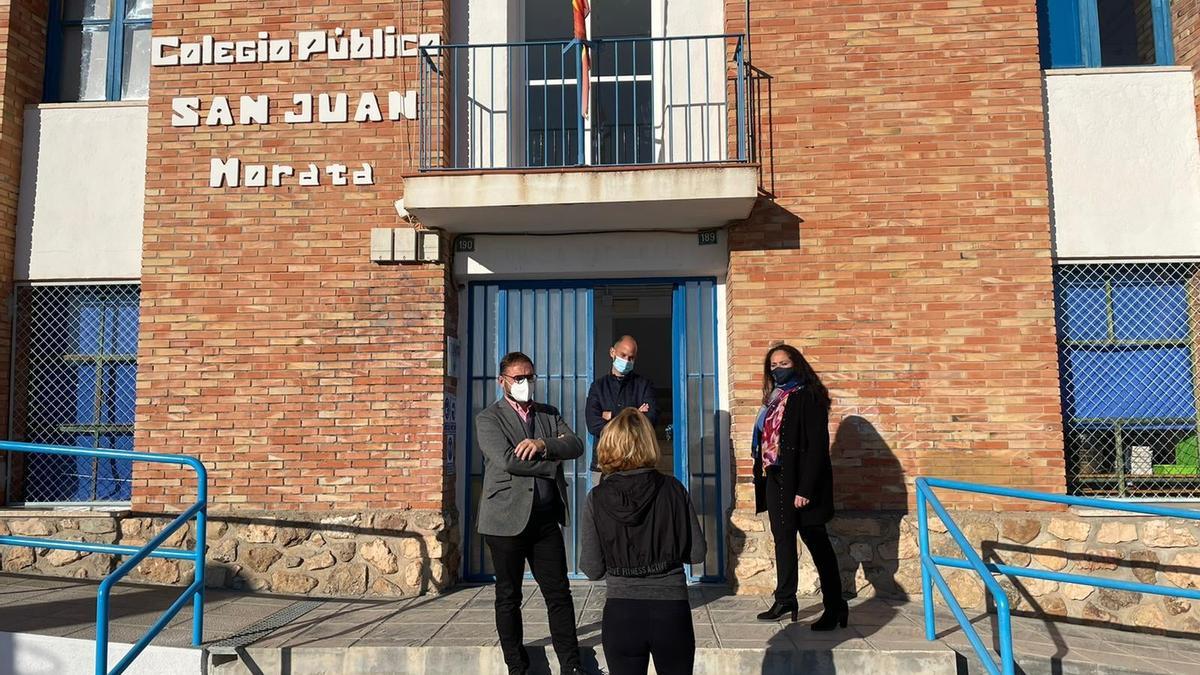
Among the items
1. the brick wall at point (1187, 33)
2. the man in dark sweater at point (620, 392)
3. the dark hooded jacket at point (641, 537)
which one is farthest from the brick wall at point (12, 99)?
the brick wall at point (1187, 33)

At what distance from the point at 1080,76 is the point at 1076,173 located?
33.2 inches

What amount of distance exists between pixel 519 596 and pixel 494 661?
624 millimetres

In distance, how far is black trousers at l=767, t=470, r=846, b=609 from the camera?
17.9 feet

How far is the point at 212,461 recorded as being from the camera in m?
6.97

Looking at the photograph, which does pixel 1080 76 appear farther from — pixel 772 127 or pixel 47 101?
pixel 47 101

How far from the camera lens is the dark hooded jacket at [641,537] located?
135 inches

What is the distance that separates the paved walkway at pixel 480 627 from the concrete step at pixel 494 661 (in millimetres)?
31

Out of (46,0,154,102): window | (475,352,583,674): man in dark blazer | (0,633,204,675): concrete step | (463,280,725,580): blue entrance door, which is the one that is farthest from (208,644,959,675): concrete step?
(46,0,154,102): window

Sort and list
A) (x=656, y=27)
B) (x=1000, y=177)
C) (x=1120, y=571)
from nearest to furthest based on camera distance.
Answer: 1. (x=1120, y=571)
2. (x=1000, y=177)
3. (x=656, y=27)

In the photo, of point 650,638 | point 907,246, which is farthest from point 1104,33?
point 650,638

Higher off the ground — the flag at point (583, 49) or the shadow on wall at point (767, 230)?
the flag at point (583, 49)

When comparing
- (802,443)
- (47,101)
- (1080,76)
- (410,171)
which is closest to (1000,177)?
(1080,76)

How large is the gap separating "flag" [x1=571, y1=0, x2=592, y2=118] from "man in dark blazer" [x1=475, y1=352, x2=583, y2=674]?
3.06 meters

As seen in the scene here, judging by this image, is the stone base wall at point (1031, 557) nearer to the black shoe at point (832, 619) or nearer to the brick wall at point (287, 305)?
the black shoe at point (832, 619)
